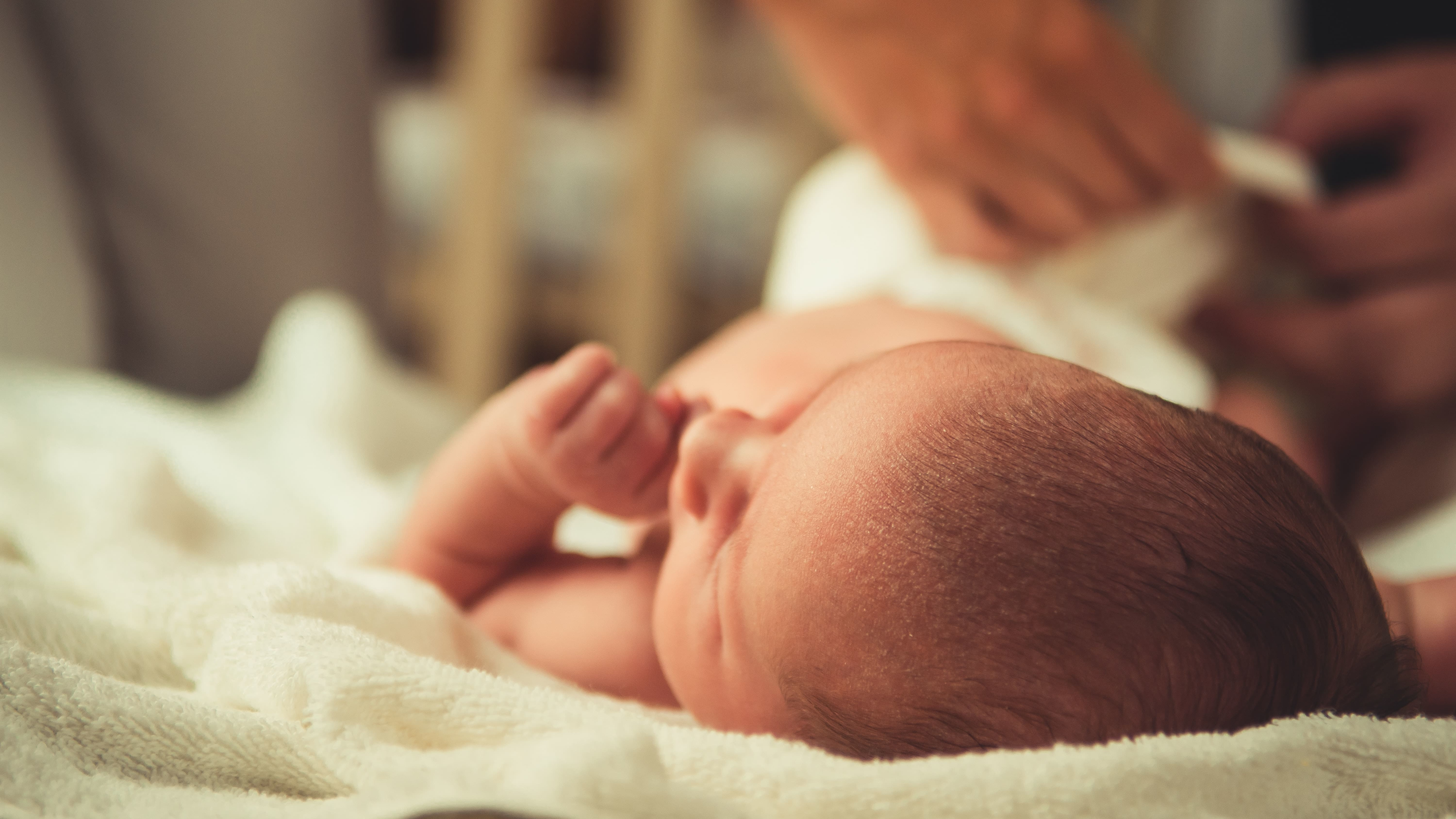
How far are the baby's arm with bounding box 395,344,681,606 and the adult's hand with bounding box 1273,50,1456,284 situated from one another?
0.80m

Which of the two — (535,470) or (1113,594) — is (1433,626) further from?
(535,470)

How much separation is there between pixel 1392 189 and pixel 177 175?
135 centimetres

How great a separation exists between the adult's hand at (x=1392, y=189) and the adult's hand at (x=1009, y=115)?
175 millimetres

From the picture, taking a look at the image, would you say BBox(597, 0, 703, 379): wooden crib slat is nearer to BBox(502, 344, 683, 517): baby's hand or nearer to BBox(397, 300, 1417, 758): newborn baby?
BBox(502, 344, 683, 517): baby's hand

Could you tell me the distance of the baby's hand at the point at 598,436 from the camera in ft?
2.23

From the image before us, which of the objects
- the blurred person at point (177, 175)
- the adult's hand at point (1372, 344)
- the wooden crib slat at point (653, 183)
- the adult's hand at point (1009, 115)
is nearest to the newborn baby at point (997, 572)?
the adult's hand at point (1009, 115)

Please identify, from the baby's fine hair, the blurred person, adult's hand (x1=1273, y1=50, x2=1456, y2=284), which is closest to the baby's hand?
the baby's fine hair

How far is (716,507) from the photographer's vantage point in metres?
0.59

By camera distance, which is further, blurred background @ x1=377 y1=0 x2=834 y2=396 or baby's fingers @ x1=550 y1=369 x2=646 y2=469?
blurred background @ x1=377 y1=0 x2=834 y2=396

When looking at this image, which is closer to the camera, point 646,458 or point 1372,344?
point 646,458

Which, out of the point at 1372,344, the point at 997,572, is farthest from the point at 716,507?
the point at 1372,344

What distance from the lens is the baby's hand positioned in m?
0.68

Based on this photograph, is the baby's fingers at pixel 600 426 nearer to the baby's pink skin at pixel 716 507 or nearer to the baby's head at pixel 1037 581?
the baby's pink skin at pixel 716 507

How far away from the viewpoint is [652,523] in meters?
0.76
